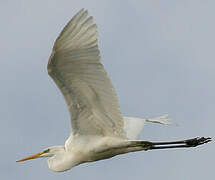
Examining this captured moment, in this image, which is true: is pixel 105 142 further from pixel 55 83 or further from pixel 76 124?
pixel 55 83

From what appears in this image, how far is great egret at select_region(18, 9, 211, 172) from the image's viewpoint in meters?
8.18

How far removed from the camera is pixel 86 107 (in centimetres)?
905

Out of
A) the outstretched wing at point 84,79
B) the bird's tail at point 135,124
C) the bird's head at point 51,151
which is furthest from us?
the bird's tail at point 135,124

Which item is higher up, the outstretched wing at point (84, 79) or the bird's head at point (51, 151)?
the outstretched wing at point (84, 79)

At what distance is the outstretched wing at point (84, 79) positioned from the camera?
812 cm

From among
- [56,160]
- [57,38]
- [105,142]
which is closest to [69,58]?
[57,38]

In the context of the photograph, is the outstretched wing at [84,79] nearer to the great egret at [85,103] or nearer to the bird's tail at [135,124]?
the great egret at [85,103]

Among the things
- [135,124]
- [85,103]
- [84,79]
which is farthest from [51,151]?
[84,79]

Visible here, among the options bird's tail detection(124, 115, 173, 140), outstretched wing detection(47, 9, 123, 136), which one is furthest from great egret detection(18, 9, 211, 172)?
bird's tail detection(124, 115, 173, 140)

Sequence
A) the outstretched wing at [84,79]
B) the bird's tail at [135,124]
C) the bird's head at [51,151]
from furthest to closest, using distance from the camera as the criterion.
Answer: the bird's tail at [135,124] < the bird's head at [51,151] < the outstretched wing at [84,79]

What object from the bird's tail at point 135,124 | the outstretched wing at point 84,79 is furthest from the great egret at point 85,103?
the bird's tail at point 135,124

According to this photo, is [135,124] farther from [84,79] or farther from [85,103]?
[84,79]

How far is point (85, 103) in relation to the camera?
354 inches

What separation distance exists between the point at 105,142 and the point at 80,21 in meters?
2.52
